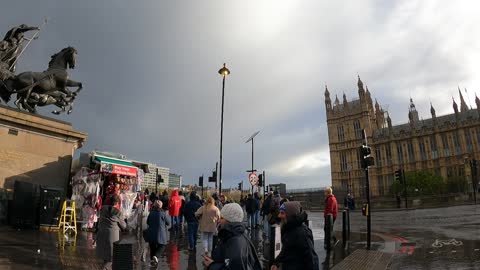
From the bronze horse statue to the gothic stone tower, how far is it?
88294mm

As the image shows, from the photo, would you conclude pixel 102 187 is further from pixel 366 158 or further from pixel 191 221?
pixel 366 158

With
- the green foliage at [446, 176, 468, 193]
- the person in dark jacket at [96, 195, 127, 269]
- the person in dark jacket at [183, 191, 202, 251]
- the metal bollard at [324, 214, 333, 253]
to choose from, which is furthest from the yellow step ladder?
the green foliage at [446, 176, 468, 193]

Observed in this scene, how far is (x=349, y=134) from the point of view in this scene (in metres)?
102

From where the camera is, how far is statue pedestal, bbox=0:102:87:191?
40.3 feet

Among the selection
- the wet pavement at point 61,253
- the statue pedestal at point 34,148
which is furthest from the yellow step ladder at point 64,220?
the statue pedestal at point 34,148

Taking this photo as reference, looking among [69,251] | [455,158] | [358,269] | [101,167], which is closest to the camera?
[358,269]

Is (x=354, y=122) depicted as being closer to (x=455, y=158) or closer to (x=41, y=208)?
(x=455, y=158)

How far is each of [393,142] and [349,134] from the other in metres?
12.2

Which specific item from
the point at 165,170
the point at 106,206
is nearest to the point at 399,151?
the point at 106,206

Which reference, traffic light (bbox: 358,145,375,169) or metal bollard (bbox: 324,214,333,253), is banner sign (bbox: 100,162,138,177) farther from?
traffic light (bbox: 358,145,375,169)

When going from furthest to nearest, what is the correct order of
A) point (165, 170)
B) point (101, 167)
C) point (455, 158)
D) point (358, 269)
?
point (165, 170) < point (455, 158) < point (101, 167) < point (358, 269)

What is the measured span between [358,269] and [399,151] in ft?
308

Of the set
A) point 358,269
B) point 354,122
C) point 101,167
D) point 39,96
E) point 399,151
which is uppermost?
point 354,122

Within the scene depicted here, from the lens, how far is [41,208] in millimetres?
11859
